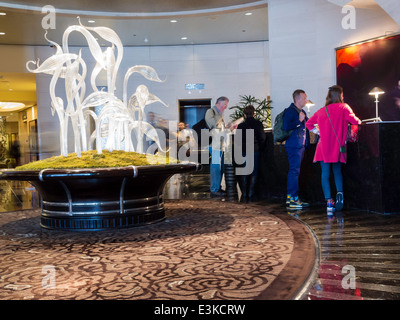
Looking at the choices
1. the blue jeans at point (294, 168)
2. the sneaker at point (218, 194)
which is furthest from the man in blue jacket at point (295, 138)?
the sneaker at point (218, 194)

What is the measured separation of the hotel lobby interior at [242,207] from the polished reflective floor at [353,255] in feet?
0.04

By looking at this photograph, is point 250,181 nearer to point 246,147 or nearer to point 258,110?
point 246,147

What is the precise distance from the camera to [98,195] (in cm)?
428

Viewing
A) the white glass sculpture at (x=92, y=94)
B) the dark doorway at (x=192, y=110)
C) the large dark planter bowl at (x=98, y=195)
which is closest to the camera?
the large dark planter bowl at (x=98, y=195)

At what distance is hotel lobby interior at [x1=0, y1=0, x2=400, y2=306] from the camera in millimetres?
2475

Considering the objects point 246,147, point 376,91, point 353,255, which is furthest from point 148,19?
point 353,255

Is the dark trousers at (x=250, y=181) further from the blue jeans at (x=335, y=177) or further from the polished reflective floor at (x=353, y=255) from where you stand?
the blue jeans at (x=335, y=177)

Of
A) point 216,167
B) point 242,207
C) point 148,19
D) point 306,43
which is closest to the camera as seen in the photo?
point 242,207

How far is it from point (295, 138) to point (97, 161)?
2586mm

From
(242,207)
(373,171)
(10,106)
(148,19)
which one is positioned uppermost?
(148,19)

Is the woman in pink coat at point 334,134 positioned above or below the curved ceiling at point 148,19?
below

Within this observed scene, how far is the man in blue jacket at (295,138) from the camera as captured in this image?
529 cm

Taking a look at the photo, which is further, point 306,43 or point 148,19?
point 148,19
